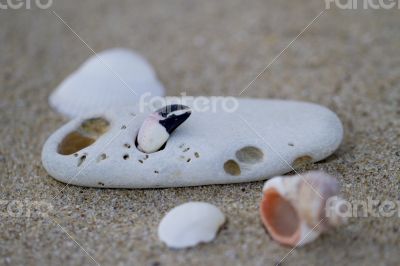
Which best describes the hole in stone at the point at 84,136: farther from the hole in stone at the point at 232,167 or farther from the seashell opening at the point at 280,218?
the seashell opening at the point at 280,218

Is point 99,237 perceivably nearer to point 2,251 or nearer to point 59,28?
point 2,251

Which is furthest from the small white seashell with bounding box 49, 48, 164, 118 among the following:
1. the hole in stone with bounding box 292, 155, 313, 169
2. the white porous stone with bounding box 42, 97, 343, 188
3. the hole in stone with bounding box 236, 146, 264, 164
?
the hole in stone with bounding box 292, 155, 313, 169

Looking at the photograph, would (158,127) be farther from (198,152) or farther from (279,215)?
(279,215)

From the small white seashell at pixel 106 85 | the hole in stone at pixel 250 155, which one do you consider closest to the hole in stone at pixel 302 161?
the hole in stone at pixel 250 155

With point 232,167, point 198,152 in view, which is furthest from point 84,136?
point 232,167

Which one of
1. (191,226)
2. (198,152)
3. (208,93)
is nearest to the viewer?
(191,226)

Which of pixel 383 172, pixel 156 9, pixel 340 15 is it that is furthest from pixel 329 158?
pixel 156 9
